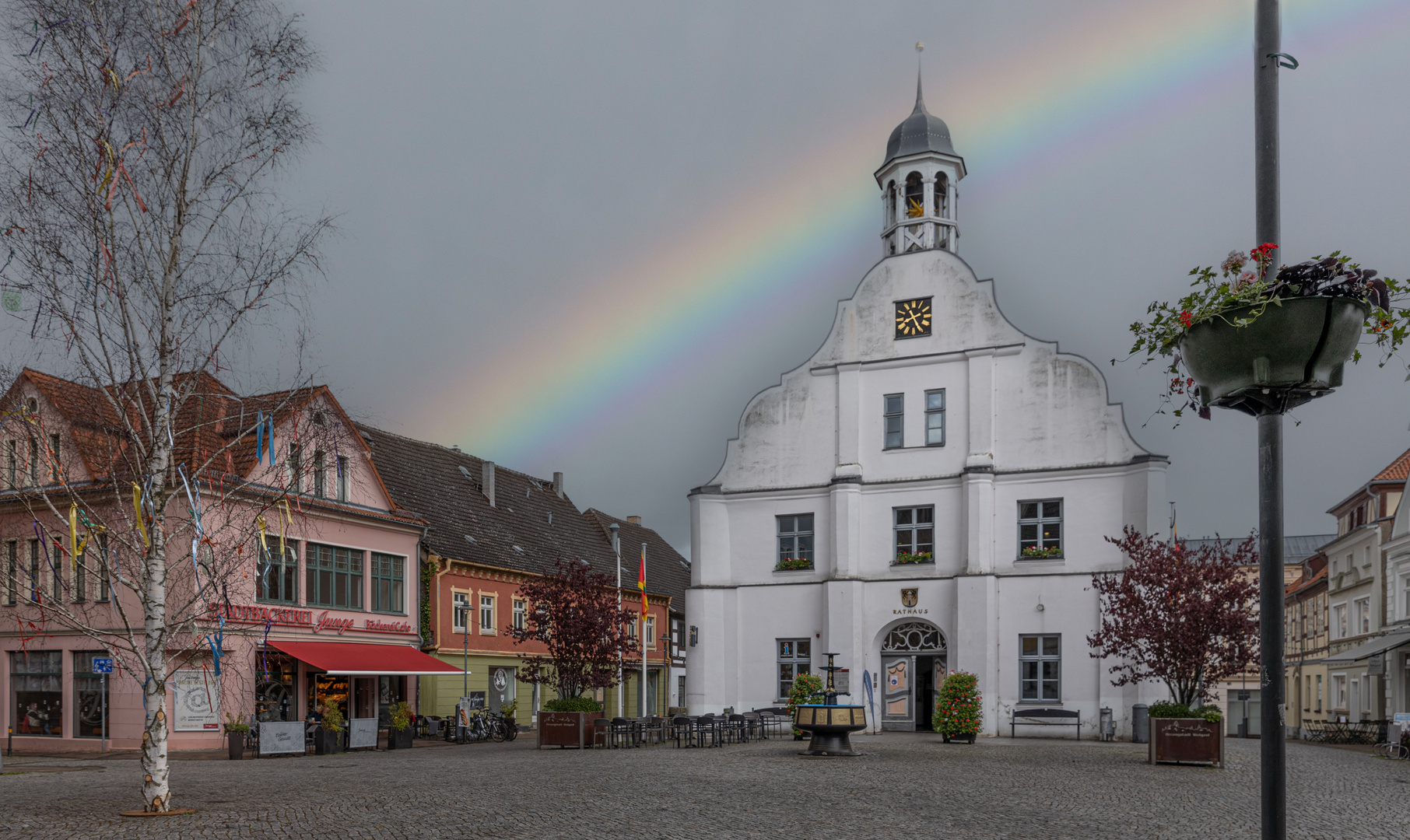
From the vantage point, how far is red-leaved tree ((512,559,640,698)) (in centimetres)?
2878

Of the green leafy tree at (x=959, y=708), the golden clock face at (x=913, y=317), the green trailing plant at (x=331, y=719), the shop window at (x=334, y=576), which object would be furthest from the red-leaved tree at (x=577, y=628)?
the golden clock face at (x=913, y=317)

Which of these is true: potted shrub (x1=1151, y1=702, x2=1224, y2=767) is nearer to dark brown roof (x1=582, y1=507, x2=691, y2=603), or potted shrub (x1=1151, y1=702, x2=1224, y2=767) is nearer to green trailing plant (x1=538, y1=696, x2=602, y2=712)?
green trailing plant (x1=538, y1=696, x2=602, y2=712)

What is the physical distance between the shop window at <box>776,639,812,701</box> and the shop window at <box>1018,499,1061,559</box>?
668cm

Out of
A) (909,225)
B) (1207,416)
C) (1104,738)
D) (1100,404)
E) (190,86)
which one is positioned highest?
(909,225)

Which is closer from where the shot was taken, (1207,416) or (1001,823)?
(1207,416)

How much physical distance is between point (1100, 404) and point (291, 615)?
22.4 m

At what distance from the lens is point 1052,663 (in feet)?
101

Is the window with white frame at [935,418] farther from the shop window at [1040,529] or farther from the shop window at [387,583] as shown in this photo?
the shop window at [387,583]

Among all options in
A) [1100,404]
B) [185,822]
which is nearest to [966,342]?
[1100,404]

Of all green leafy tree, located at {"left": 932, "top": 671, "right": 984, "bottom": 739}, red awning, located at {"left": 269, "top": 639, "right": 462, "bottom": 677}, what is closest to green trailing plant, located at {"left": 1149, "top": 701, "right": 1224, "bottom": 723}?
green leafy tree, located at {"left": 932, "top": 671, "right": 984, "bottom": 739}

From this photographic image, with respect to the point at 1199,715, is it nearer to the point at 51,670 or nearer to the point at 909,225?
the point at 909,225

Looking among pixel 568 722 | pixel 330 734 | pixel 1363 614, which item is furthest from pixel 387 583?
pixel 1363 614

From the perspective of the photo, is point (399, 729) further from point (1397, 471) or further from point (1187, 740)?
point (1397, 471)

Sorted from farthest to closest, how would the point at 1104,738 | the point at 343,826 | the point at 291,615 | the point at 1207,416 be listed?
the point at 291,615 < the point at 1104,738 < the point at 343,826 < the point at 1207,416
